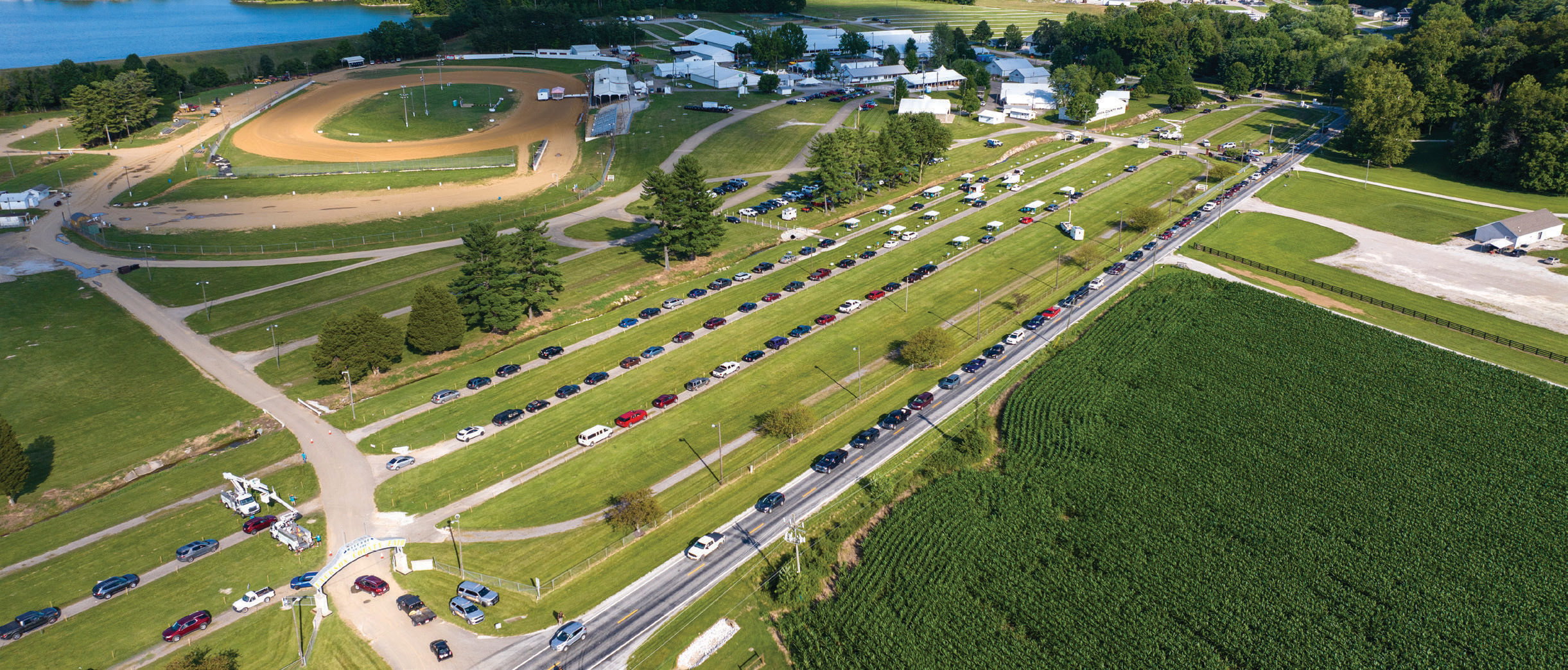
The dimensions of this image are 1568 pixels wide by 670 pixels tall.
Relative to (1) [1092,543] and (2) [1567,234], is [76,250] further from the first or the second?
(2) [1567,234]

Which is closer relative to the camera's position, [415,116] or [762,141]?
[762,141]

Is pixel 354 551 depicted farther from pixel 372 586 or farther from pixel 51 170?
pixel 51 170

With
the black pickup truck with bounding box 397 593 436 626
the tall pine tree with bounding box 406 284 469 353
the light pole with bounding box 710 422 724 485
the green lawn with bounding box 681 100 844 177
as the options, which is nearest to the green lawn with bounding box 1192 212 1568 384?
the light pole with bounding box 710 422 724 485

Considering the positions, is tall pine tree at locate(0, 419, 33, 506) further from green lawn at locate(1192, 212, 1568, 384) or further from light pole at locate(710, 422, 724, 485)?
green lawn at locate(1192, 212, 1568, 384)

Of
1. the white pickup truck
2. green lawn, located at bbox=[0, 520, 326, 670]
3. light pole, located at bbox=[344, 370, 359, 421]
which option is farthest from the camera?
light pole, located at bbox=[344, 370, 359, 421]

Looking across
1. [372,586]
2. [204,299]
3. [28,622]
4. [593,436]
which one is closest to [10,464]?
[28,622]

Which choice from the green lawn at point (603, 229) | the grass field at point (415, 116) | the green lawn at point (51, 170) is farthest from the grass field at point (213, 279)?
the grass field at point (415, 116)
